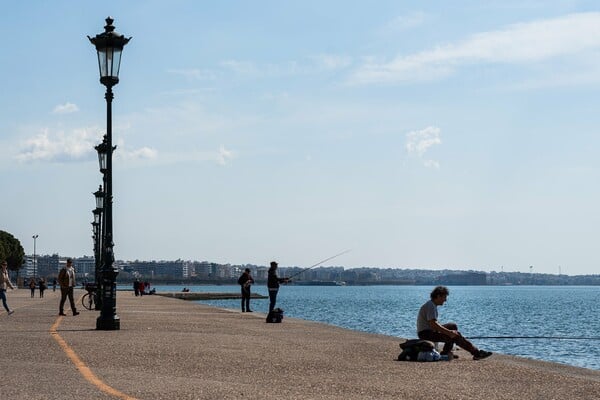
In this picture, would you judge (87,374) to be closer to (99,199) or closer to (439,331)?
(439,331)

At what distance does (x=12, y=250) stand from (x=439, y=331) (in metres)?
151

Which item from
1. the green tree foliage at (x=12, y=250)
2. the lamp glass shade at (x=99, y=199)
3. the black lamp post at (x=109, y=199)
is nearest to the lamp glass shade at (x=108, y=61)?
the black lamp post at (x=109, y=199)

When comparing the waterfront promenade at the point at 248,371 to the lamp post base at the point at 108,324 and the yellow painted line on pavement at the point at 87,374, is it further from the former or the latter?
the lamp post base at the point at 108,324

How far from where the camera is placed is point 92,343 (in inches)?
703

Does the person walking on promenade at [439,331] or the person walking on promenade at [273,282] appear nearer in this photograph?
the person walking on promenade at [439,331]

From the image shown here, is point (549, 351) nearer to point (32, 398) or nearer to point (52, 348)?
point (52, 348)

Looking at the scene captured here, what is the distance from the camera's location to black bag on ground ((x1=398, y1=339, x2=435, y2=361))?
15.8m

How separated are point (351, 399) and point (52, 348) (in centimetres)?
768

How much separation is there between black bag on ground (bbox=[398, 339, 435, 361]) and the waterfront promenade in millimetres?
359

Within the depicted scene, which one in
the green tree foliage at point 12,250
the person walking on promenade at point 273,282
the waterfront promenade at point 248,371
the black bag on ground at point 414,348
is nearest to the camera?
the waterfront promenade at point 248,371

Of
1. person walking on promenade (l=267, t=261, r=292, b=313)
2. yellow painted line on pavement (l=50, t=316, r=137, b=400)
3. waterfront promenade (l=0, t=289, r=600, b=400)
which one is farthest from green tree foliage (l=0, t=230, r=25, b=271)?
yellow painted line on pavement (l=50, t=316, r=137, b=400)

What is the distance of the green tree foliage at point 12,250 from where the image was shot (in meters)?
152

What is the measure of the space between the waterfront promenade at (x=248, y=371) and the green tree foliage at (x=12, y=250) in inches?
5368

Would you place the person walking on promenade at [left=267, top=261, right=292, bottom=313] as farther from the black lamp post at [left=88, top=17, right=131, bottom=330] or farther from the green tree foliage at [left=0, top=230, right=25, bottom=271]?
the green tree foliage at [left=0, top=230, right=25, bottom=271]
